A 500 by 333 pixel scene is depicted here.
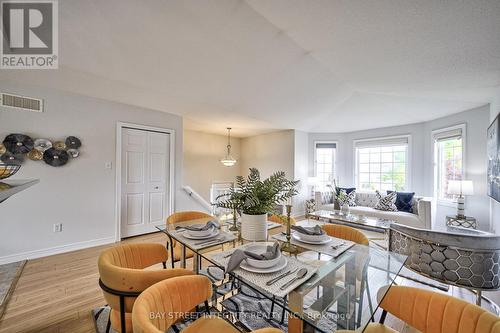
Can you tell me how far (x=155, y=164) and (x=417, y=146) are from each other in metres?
5.98

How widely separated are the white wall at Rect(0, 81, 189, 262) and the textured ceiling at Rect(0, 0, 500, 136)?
0.26 metres

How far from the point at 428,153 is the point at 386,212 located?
5.92 ft

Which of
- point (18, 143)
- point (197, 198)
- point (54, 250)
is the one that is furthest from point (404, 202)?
point (18, 143)

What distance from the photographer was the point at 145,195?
154 inches

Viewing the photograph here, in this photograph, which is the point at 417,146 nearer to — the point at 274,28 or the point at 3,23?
the point at 274,28

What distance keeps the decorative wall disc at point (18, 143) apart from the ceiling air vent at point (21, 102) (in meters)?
0.40

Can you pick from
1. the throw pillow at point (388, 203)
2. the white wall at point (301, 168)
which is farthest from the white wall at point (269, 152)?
the throw pillow at point (388, 203)

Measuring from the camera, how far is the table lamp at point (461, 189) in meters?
3.11

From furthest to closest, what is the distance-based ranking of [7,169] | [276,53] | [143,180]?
[143,180] < [276,53] < [7,169]

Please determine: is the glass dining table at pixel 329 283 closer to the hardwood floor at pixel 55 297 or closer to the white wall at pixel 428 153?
the hardwood floor at pixel 55 297

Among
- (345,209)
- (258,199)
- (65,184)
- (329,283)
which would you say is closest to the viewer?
(329,283)

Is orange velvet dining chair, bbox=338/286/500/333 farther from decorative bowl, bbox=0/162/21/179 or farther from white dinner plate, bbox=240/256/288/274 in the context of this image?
decorative bowl, bbox=0/162/21/179

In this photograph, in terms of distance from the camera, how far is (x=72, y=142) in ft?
10.1

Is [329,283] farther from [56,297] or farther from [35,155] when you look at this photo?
[35,155]
